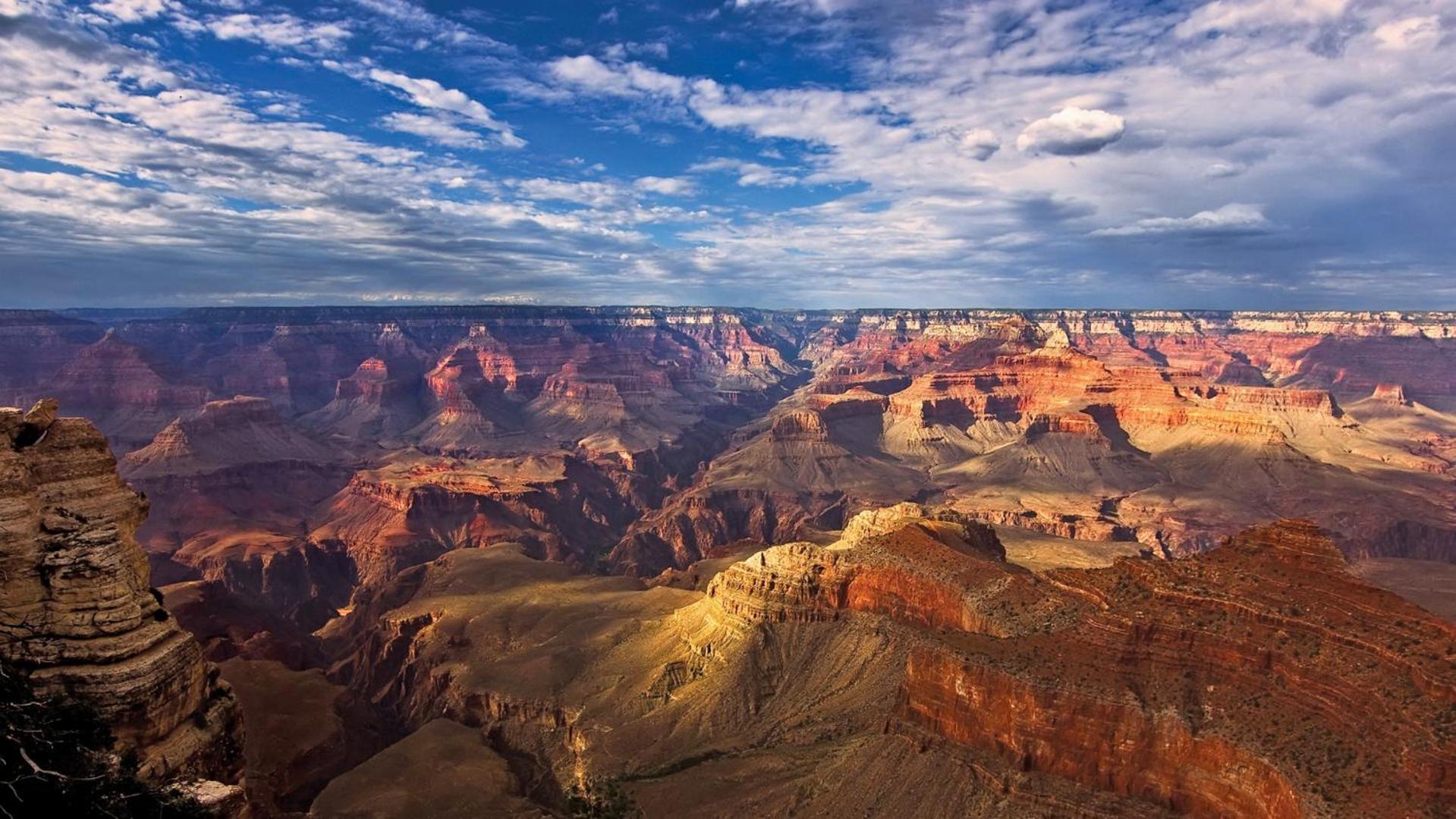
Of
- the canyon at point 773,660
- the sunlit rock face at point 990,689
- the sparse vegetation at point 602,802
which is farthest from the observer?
the sparse vegetation at point 602,802

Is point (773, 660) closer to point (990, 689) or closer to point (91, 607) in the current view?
point (990, 689)

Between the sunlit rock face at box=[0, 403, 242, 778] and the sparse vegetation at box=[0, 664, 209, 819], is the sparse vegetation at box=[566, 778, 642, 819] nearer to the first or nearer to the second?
the sunlit rock face at box=[0, 403, 242, 778]

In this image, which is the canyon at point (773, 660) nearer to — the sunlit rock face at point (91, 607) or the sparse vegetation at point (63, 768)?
the sunlit rock face at point (91, 607)

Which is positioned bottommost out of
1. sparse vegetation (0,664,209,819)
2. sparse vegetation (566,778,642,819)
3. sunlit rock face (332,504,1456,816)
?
sparse vegetation (566,778,642,819)

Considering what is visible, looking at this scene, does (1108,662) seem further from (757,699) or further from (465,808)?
(465,808)

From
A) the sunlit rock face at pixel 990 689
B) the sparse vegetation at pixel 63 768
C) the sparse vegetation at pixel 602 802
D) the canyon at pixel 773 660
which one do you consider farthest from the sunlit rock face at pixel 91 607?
the sunlit rock face at pixel 990 689

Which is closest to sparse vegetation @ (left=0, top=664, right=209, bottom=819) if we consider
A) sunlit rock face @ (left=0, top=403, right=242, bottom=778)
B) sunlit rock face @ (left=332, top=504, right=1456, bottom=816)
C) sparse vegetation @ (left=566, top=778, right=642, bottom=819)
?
sunlit rock face @ (left=0, top=403, right=242, bottom=778)

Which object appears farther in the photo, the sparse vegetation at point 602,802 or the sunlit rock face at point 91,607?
the sparse vegetation at point 602,802

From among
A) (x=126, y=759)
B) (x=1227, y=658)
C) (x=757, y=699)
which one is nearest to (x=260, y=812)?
(x=126, y=759)

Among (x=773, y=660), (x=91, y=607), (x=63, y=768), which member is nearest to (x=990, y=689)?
(x=773, y=660)
